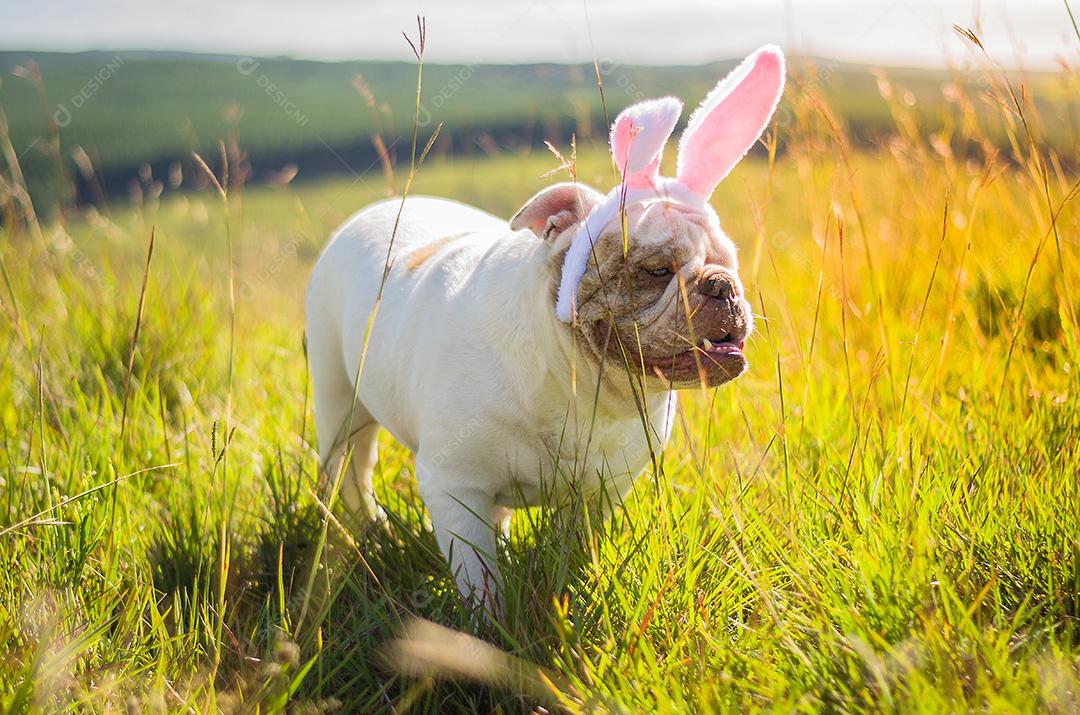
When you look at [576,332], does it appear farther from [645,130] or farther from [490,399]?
[645,130]

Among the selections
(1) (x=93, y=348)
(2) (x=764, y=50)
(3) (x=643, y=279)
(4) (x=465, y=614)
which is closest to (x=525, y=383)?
(3) (x=643, y=279)

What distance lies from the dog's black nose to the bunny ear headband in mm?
230

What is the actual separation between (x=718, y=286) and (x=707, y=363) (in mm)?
186

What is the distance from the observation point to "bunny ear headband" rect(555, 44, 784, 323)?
2.04 meters

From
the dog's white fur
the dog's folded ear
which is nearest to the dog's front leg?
the dog's white fur

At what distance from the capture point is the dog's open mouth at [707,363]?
79.4 inches

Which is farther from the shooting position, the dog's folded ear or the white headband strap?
the dog's folded ear

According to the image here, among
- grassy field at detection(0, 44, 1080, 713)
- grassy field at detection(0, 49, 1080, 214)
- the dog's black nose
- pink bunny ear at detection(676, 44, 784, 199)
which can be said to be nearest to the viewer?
grassy field at detection(0, 44, 1080, 713)

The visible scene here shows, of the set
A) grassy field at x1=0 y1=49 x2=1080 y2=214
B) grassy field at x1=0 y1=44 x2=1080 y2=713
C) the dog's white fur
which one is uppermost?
the dog's white fur

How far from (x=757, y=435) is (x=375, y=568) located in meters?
1.31

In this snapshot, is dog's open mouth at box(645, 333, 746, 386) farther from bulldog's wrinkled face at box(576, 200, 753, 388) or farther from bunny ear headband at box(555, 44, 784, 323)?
bunny ear headband at box(555, 44, 784, 323)

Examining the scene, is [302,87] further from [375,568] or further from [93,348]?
[375,568]

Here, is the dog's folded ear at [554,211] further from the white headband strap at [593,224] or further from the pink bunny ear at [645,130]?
the pink bunny ear at [645,130]

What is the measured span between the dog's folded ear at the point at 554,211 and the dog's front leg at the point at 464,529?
65cm
